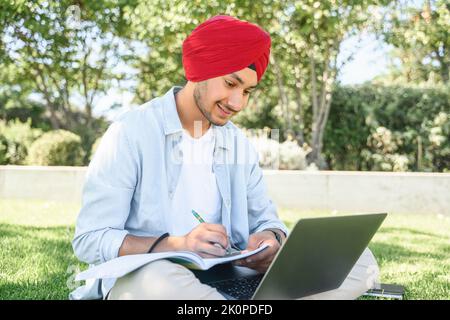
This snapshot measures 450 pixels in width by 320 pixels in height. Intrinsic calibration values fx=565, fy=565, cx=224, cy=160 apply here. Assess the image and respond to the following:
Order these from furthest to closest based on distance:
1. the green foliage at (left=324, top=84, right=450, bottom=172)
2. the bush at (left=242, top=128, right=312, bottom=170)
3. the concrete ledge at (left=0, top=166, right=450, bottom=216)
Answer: the green foliage at (left=324, top=84, right=450, bottom=172) < the bush at (left=242, top=128, right=312, bottom=170) < the concrete ledge at (left=0, top=166, right=450, bottom=216)

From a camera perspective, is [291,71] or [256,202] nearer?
[256,202]

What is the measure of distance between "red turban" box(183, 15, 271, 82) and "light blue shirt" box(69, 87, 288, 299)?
25 centimetres

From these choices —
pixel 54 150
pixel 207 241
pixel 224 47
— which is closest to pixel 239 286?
pixel 207 241

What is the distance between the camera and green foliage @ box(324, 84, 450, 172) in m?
10.5

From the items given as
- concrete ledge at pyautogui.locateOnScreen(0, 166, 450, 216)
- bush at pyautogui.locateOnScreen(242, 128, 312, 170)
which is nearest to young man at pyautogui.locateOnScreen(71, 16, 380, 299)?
concrete ledge at pyautogui.locateOnScreen(0, 166, 450, 216)

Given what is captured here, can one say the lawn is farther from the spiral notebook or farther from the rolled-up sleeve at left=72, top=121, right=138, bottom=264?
the spiral notebook

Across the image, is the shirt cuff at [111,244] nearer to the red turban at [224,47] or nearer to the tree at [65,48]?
the red turban at [224,47]

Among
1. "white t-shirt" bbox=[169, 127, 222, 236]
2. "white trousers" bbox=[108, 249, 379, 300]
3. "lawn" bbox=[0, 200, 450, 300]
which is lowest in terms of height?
"lawn" bbox=[0, 200, 450, 300]

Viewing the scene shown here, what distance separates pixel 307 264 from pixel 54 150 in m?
8.74

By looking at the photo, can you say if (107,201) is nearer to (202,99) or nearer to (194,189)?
(194,189)

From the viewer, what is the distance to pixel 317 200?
8.29m

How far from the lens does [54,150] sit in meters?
10.1

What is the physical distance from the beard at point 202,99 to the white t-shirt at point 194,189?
0.52 ft

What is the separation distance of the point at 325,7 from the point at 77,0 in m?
5.58
